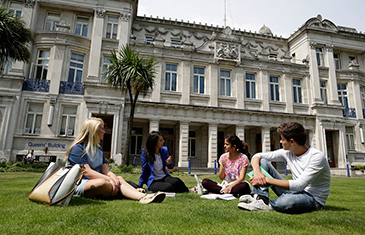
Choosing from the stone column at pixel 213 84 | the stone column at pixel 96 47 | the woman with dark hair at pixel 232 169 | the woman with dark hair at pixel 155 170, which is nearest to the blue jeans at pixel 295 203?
the woman with dark hair at pixel 232 169

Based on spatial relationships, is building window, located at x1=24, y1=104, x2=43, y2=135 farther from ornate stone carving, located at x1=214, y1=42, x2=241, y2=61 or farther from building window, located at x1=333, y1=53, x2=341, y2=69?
building window, located at x1=333, y1=53, x2=341, y2=69

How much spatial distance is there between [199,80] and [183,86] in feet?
6.56

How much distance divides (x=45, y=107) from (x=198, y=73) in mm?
14274

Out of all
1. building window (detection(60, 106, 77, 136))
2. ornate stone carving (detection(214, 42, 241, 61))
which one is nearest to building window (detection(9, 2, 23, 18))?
building window (detection(60, 106, 77, 136))

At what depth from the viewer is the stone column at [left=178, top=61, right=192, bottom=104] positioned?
2173 centimetres

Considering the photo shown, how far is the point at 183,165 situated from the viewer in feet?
66.0

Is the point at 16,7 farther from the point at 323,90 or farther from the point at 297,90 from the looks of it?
the point at 323,90

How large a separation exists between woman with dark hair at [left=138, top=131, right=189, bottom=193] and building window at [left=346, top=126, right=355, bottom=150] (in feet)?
89.2

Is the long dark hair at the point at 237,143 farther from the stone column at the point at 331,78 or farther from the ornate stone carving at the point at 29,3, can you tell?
the stone column at the point at 331,78

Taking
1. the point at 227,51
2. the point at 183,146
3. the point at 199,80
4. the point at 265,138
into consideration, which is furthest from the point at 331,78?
the point at 183,146

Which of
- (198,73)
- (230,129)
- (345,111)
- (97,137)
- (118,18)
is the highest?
(118,18)

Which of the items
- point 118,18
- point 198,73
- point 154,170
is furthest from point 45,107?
point 154,170

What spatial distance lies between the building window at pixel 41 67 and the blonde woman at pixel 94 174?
1900cm

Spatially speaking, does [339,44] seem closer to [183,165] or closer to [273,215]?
[183,165]
